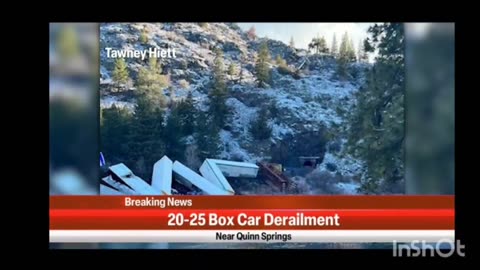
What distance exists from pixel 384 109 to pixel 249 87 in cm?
105

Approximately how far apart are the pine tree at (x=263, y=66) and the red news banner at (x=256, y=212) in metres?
0.89

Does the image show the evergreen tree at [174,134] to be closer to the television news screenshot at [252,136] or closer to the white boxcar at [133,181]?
the television news screenshot at [252,136]

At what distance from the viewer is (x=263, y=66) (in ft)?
14.8

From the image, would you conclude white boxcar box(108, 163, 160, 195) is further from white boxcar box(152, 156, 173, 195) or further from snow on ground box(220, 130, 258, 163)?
snow on ground box(220, 130, 258, 163)

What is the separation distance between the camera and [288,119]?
4.53 m

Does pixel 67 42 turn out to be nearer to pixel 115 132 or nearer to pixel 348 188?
pixel 115 132

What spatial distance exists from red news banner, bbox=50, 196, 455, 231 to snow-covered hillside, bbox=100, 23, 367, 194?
0.65 feet

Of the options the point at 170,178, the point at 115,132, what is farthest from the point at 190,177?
the point at 115,132

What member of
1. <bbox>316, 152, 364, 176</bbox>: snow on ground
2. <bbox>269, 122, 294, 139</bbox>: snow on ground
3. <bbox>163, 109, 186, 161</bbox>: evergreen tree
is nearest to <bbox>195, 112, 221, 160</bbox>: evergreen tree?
<bbox>163, 109, 186, 161</bbox>: evergreen tree

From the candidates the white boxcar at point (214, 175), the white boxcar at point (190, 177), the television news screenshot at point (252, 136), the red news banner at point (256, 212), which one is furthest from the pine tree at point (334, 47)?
the white boxcar at point (190, 177)

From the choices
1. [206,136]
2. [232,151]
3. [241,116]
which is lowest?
[232,151]

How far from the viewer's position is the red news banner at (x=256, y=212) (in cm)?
446
